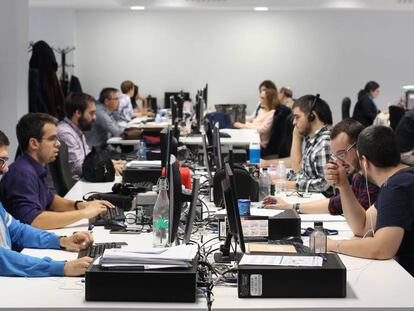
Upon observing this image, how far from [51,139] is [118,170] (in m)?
1.63

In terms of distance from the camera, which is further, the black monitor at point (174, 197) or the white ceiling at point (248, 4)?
the white ceiling at point (248, 4)

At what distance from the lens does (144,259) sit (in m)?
2.52

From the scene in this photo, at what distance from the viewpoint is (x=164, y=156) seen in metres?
4.33

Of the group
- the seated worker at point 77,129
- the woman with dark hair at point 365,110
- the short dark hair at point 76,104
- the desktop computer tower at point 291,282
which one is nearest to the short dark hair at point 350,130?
the desktop computer tower at point 291,282

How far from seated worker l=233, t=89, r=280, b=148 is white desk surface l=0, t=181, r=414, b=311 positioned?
19.1 feet

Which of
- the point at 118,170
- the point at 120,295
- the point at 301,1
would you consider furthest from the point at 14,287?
the point at 301,1

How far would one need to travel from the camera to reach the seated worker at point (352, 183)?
12.5 feet

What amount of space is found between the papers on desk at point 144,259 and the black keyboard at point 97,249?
1.71 ft

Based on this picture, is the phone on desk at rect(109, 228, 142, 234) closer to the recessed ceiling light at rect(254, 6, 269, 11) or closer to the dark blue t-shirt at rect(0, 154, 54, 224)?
the dark blue t-shirt at rect(0, 154, 54, 224)

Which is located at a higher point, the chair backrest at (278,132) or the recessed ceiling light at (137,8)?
the recessed ceiling light at (137,8)

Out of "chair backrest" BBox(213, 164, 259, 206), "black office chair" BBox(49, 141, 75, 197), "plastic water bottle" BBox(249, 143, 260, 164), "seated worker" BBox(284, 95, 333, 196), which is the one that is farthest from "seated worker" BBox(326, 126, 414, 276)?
"plastic water bottle" BBox(249, 143, 260, 164)

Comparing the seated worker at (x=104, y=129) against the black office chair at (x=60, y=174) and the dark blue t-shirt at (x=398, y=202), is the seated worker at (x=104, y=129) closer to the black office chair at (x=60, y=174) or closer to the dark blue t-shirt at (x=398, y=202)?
the black office chair at (x=60, y=174)

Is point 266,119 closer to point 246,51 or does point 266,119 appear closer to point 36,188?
point 246,51

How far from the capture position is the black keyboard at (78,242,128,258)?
309cm
